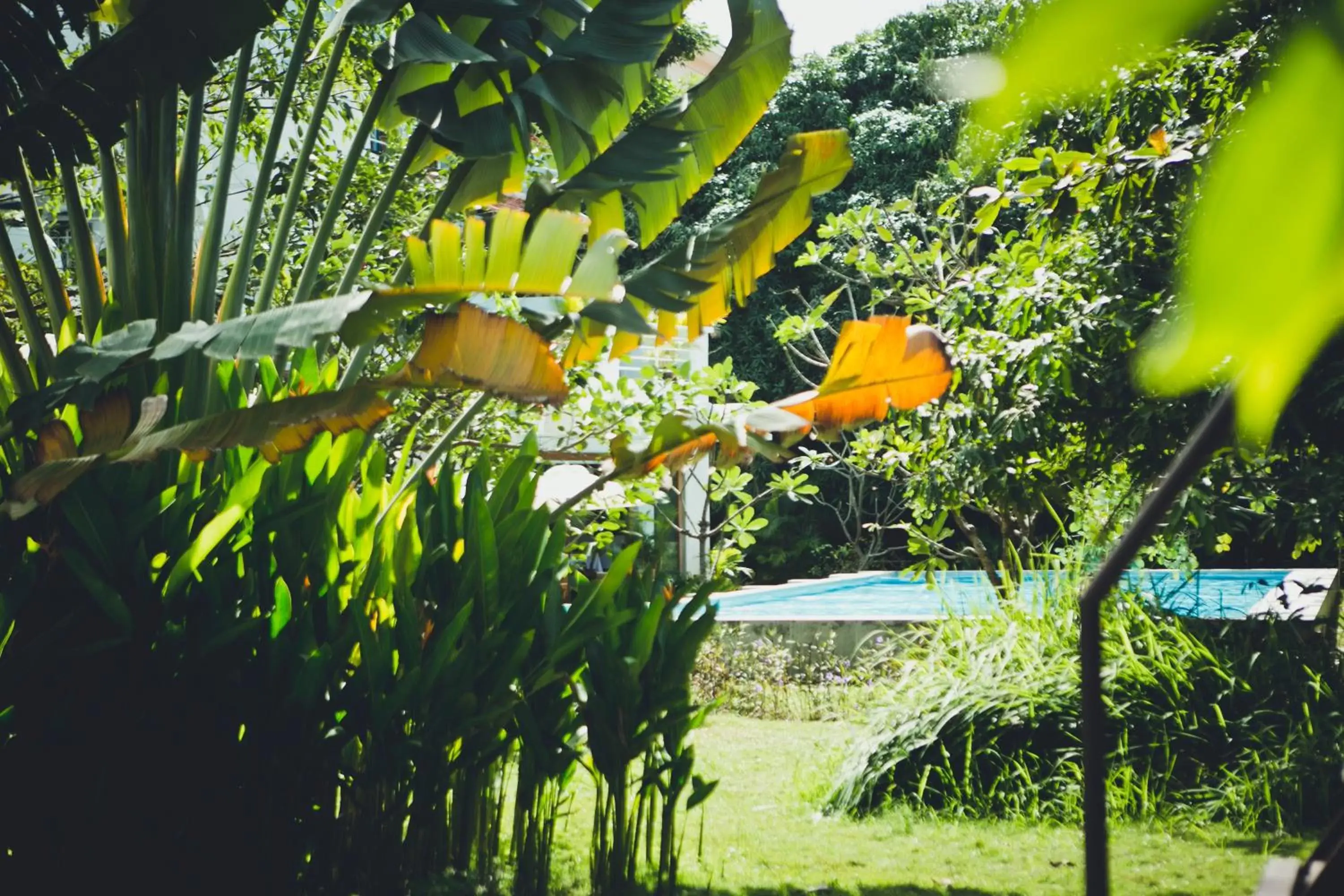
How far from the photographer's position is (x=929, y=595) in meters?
17.7

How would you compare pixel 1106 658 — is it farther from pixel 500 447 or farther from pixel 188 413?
pixel 188 413

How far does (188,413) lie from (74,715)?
49.6 inches

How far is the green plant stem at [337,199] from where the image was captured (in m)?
4.79

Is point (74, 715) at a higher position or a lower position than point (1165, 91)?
lower

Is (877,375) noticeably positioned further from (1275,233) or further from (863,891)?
(1275,233)

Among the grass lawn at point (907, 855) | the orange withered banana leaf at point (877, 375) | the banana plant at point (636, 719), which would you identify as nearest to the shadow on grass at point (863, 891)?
the grass lawn at point (907, 855)

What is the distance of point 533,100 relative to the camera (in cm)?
507

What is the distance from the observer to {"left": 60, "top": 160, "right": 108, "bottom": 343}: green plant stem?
4.53m

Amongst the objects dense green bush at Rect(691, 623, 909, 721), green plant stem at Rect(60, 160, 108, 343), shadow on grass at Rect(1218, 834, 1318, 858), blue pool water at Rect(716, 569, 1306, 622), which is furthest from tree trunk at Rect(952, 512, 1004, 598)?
green plant stem at Rect(60, 160, 108, 343)

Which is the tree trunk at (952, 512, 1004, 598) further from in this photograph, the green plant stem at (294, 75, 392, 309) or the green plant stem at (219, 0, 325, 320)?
the green plant stem at (219, 0, 325, 320)

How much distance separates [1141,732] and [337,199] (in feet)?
16.1

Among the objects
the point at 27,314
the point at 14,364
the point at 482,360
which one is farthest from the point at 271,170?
the point at 482,360

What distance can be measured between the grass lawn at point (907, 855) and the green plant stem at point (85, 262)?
9.92 ft

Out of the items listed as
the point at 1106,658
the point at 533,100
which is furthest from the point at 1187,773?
the point at 533,100
